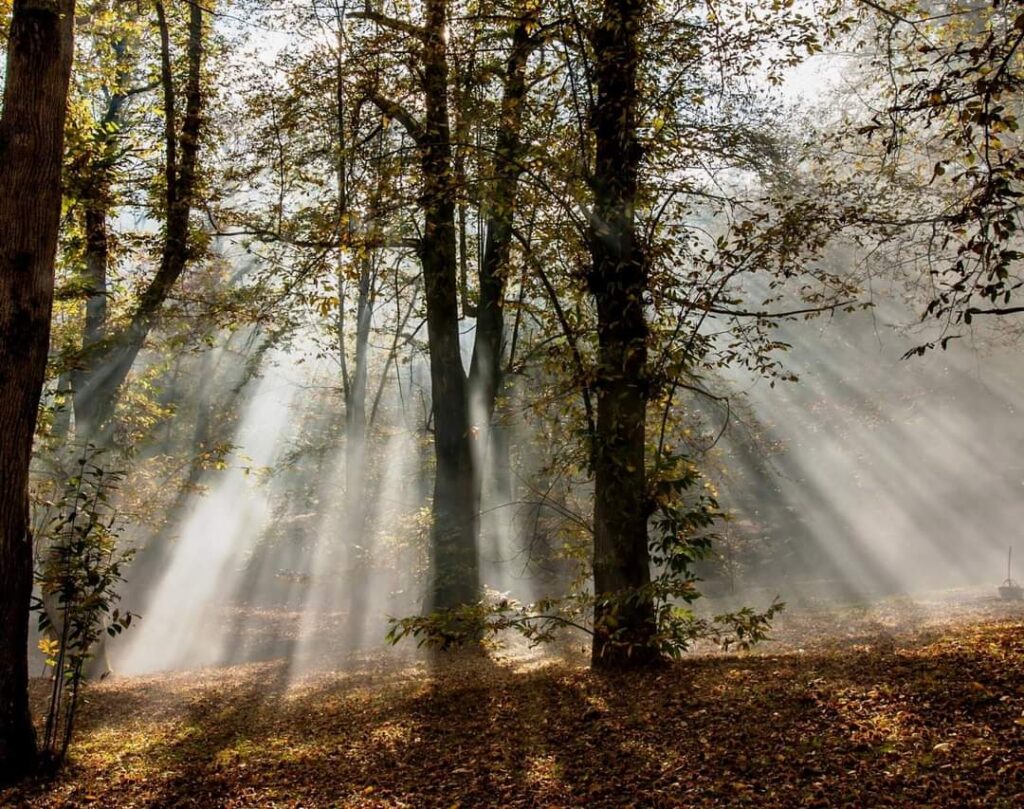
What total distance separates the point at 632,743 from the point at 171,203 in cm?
969

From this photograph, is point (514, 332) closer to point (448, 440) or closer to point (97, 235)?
point (448, 440)

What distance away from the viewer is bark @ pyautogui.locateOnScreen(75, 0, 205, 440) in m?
11.0

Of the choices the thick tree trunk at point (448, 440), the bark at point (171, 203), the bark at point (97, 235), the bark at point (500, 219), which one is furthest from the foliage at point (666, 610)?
the bark at point (171, 203)

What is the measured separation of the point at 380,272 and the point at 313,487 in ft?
77.6

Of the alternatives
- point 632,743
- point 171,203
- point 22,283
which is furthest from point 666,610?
point 171,203

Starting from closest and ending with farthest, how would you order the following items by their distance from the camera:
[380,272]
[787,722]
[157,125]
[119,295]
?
[787,722], [380,272], [157,125], [119,295]

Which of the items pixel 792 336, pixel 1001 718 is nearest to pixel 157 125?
pixel 1001 718

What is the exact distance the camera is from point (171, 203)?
Answer: 434 inches

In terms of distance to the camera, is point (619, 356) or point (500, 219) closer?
point (619, 356)

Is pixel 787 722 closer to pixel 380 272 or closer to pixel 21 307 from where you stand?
pixel 21 307

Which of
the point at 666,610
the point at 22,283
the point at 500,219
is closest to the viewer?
the point at 22,283

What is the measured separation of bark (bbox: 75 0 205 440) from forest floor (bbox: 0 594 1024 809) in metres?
6.30

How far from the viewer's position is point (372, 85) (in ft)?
26.1

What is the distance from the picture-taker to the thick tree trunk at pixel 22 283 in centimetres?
489
